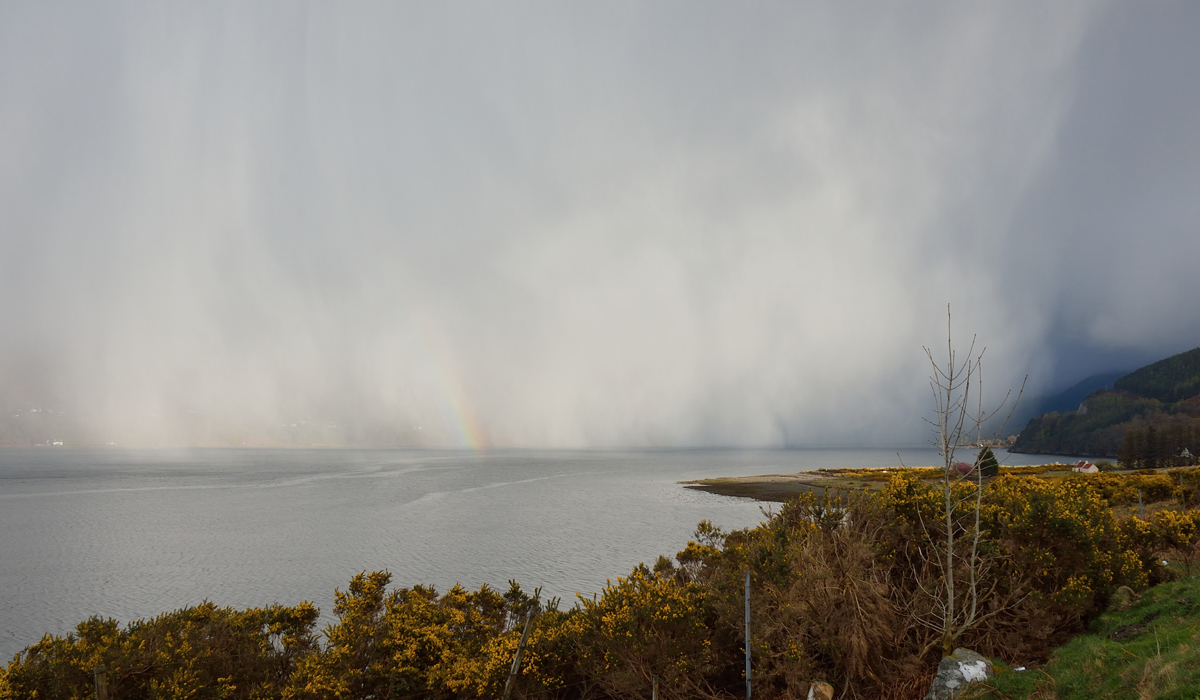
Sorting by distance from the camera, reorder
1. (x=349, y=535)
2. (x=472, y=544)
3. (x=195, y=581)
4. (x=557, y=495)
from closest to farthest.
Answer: (x=195, y=581) < (x=472, y=544) < (x=349, y=535) < (x=557, y=495)

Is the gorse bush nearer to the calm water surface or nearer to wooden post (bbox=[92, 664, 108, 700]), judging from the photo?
wooden post (bbox=[92, 664, 108, 700])

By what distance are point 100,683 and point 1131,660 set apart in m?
15.4

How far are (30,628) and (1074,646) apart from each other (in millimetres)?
37208

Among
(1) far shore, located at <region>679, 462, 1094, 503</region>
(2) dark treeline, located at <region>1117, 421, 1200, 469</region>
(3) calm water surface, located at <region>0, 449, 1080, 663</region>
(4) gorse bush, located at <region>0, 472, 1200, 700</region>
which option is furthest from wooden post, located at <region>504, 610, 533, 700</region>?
(2) dark treeline, located at <region>1117, 421, 1200, 469</region>

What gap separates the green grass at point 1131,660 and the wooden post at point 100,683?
13.4 metres

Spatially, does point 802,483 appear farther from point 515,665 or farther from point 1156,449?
point 515,665

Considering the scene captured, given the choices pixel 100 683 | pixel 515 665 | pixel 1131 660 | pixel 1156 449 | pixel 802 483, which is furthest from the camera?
pixel 802 483

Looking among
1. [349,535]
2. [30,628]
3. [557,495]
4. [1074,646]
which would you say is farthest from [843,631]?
[557,495]

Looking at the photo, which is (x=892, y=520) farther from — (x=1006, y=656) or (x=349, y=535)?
(x=349, y=535)

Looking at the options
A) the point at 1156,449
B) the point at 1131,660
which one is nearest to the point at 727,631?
the point at 1131,660

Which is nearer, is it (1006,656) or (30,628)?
(1006,656)

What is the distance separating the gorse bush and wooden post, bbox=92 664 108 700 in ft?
0.72

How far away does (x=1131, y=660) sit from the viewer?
7.70 meters

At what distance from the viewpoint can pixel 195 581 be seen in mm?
33219
